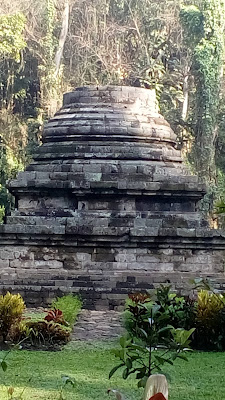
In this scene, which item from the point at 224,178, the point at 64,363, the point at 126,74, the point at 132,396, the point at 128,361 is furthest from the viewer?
the point at 126,74

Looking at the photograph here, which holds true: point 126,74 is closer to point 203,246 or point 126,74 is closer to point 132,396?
point 203,246

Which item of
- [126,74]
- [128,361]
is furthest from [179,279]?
[126,74]

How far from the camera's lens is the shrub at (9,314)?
848cm

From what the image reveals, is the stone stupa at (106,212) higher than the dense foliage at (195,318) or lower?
higher

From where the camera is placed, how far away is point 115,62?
31.0 meters

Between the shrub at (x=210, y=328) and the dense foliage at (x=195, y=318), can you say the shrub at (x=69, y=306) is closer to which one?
the dense foliage at (x=195, y=318)

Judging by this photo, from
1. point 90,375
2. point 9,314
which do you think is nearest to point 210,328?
point 90,375

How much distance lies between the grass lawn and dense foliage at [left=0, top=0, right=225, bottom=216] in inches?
698

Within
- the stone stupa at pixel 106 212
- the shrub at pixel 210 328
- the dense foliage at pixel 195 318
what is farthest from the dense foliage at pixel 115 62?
the shrub at pixel 210 328

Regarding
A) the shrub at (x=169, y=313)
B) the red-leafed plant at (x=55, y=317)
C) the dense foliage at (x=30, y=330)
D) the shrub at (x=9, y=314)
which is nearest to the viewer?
the dense foliage at (x=30, y=330)

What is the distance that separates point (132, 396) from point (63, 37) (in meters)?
26.3

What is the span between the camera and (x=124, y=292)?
12.1 meters

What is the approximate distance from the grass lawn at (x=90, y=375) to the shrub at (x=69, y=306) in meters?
1.06

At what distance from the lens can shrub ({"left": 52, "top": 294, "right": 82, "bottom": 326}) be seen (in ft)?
31.4
